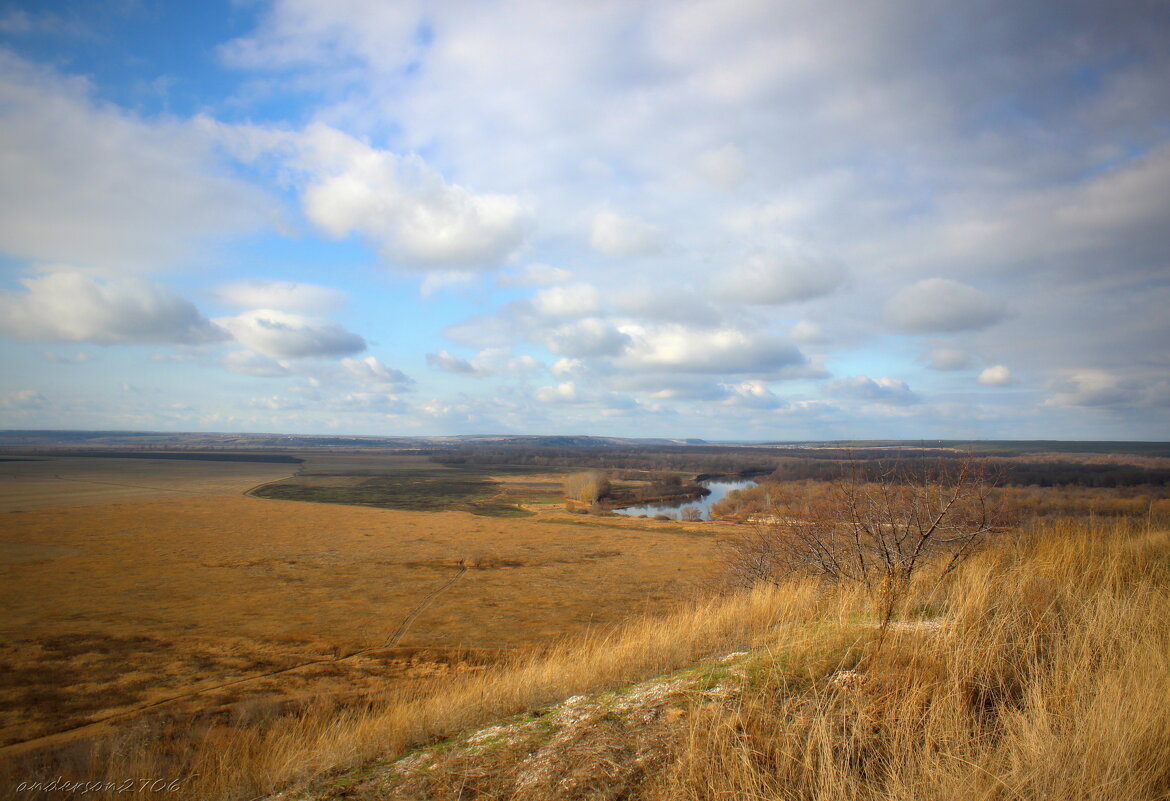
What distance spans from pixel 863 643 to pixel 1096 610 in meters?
2.02

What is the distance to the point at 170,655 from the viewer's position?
17266mm

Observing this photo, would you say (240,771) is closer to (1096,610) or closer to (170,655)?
(1096,610)

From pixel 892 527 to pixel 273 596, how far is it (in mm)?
26994

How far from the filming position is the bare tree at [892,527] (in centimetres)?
634

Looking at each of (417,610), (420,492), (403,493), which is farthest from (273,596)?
(420,492)

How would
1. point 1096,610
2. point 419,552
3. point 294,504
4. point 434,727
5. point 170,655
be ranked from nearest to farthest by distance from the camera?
point 1096,610
point 434,727
point 170,655
point 419,552
point 294,504

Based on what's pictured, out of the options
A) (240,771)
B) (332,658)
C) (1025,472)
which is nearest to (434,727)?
(240,771)

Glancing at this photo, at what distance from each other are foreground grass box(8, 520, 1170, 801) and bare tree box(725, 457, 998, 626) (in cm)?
65

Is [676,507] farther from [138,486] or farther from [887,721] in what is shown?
[887,721]

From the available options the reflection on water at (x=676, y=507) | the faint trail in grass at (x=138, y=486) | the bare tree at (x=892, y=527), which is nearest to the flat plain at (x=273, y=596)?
the bare tree at (x=892, y=527)

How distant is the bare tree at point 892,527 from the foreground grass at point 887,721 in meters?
→ 0.65

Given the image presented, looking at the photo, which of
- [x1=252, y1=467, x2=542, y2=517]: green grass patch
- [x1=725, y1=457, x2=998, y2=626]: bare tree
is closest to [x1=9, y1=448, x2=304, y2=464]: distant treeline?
[x1=252, y1=467, x2=542, y2=517]: green grass patch

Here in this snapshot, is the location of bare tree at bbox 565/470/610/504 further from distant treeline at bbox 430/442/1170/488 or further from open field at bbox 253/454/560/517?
distant treeline at bbox 430/442/1170/488

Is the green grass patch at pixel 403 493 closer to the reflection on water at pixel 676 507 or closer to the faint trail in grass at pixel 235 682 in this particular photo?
the reflection on water at pixel 676 507
